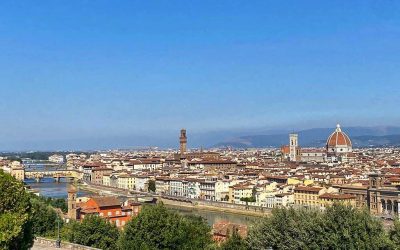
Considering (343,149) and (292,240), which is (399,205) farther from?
(343,149)

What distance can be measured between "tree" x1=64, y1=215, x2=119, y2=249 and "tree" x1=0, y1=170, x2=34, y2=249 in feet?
22.0

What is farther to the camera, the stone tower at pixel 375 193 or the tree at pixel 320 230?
the stone tower at pixel 375 193

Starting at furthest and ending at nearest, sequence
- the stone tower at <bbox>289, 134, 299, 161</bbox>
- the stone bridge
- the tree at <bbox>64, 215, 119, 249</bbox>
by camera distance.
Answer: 1. the stone tower at <bbox>289, 134, 299, 161</bbox>
2. the stone bridge
3. the tree at <bbox>64, 215, 119, 249</bbox>

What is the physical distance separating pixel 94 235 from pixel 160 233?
3136 mm

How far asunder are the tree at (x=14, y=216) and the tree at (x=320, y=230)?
6.97 meters

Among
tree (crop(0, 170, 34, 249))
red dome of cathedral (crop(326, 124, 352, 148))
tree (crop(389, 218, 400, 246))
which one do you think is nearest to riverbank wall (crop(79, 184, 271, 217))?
tree (crop(389, 218, 400, 246))

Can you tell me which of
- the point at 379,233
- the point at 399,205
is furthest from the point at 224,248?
the point at 399,205

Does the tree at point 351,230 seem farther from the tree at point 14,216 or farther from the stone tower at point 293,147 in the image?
the stone tower at point 293,147

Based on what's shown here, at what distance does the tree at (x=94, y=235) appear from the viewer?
21.8 meters

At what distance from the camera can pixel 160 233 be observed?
20.0 metres

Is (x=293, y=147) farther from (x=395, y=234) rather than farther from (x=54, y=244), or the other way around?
(x=54, y=244)

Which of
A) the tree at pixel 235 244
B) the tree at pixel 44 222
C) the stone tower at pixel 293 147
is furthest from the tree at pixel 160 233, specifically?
the stone tower at pixel 293 147

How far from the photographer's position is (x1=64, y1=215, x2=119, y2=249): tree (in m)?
21.8

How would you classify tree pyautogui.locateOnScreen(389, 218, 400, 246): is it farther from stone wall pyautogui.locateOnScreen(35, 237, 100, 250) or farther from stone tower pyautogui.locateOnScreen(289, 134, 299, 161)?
stone tower pyautogui.locateOnScreen(289, 134, 299, 161)
